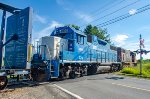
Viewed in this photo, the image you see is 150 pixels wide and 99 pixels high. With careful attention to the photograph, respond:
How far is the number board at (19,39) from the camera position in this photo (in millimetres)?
10117

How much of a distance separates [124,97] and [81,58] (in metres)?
9.54

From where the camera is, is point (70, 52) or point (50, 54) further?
point (70, 52)

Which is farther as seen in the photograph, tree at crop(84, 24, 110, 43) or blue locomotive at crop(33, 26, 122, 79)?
tree at crop(84, 24, 110, 43)

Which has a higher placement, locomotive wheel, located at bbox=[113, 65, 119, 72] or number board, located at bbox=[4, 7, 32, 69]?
number board, located at bbox=[4, 7, 32, 69]

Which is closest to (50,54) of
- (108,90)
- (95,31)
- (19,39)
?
(19,39)

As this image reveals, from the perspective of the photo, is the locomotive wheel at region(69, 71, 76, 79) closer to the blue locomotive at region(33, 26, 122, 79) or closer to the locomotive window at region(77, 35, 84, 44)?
the blue locomotive at region(33, 26, 122, 79)

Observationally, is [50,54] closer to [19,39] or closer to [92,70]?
[19,39]

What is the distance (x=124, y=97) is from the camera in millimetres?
8422

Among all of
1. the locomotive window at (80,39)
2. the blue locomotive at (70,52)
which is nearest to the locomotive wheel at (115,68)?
the blue locomotive at (70,52)

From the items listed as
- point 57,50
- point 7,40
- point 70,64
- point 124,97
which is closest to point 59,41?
point 57,50

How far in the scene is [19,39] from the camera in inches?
419

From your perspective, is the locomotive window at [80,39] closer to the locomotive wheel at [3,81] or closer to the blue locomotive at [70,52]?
the blue locomotive at [70,52]

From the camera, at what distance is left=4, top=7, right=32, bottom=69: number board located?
1012 cm

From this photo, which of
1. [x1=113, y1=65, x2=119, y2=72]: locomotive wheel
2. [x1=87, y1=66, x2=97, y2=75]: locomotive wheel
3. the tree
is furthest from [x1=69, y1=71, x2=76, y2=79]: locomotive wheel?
the tree
